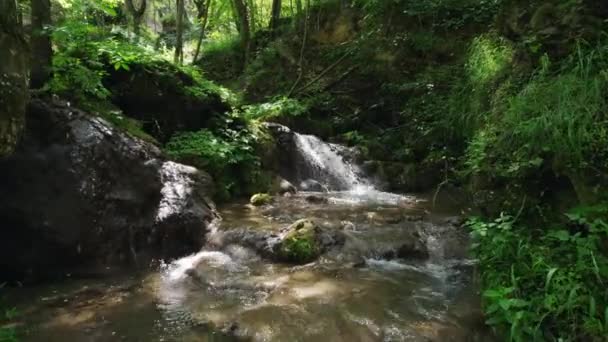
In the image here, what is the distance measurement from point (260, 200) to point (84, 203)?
123 inches

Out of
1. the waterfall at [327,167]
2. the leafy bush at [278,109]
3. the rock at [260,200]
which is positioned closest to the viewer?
the rock at [260,200]

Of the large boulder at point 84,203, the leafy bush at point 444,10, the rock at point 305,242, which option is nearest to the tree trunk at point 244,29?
the leafy bush at point 444,10

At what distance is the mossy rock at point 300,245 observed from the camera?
4.71 m

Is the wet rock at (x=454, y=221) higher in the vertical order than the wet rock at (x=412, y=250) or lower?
higher

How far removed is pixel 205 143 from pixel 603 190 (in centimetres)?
590

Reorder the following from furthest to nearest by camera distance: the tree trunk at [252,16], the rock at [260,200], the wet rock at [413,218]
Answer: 1. the tree trunk at [252,16]
2. the rock at [260,200]
3. the wet rock at [413,218]

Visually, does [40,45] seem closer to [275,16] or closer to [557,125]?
[557,125]

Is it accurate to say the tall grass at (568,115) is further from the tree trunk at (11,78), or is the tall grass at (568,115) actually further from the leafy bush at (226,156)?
the leafy bush at (226,156)

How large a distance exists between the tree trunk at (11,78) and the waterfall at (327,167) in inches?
252

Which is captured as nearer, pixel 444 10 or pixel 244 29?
pixel 444 10

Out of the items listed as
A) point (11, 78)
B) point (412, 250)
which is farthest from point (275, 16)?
point (11, 78)

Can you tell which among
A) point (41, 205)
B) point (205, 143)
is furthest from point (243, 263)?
point (205, 143)

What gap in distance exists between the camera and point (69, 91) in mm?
5375

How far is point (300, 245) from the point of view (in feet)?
15.7
